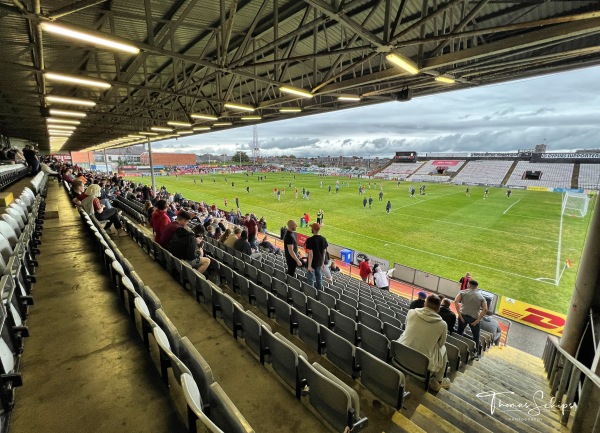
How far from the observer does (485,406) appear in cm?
387

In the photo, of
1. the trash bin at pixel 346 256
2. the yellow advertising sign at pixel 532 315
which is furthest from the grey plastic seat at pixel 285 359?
the trash bin at pixel 346 256

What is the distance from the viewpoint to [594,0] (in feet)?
16.9

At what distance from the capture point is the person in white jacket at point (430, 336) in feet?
11.5

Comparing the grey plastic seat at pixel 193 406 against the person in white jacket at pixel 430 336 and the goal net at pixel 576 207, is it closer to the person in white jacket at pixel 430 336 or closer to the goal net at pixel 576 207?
the person in white jacket at pixel 430 336

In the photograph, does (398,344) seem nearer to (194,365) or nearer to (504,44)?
(194,365)

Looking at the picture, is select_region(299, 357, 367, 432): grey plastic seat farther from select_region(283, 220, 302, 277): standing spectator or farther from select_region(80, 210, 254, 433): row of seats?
select_region(283, 220, 302, 277): standing spectator

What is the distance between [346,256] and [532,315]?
763 centimetres

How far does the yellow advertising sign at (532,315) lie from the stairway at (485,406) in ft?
16.1

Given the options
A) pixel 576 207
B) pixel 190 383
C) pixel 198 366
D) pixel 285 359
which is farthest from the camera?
pixel 576 207

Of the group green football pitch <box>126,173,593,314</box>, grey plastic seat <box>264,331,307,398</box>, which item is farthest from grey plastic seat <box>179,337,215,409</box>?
green football pitch <box>126,173,593,314</box>

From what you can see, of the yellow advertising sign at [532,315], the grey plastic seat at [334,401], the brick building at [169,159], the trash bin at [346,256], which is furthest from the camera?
the brick building at [169,159]

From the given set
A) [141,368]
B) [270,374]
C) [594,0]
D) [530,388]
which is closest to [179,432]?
[141,368]

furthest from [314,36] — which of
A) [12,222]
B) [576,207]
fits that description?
[576,207]

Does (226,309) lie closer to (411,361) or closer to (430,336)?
(411,361)
